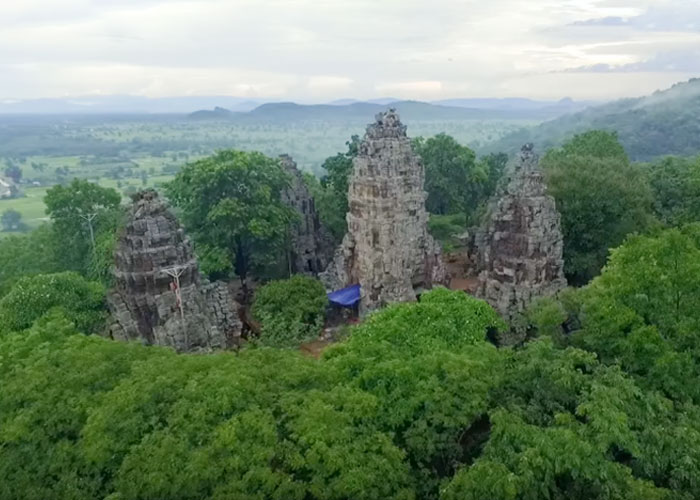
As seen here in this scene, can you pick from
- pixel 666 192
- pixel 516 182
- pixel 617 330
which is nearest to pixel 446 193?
pixel 666 192

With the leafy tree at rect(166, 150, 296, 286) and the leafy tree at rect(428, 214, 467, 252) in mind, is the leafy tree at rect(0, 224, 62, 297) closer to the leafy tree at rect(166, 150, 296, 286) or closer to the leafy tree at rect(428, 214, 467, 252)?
the leafy tree at rect(166, 150, 296, 286)

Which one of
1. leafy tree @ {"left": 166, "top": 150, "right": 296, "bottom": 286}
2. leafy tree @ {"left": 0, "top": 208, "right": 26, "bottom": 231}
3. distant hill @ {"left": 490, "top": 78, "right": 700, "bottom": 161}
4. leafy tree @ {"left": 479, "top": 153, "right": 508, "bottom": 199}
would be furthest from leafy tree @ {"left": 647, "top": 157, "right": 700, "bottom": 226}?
leafy tree @ {"left": 0, "top": 208, "right": 26, "bottom": 231}

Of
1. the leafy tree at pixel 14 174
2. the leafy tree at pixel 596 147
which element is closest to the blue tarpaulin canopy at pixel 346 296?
the leafy tree at pixel 596 147

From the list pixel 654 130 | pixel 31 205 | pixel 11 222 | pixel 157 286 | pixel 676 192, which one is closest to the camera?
pixel 157 286

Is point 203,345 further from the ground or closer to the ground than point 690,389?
closer to the ground

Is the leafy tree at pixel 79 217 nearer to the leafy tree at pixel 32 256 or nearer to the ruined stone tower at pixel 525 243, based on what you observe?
the leafy tree at pixel 32 256

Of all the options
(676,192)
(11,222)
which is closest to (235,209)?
(676,192)

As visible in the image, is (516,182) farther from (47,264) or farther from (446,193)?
(47,264)

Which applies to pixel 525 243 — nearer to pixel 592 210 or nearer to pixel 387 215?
pixel 387 215
